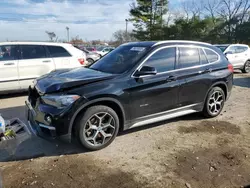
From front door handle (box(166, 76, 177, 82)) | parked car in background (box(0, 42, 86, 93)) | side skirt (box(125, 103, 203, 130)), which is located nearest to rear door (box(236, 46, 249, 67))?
side skirt (box(125, 103, 203, 130))

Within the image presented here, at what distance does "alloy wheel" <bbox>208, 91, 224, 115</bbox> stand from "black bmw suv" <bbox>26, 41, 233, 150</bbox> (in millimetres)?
22

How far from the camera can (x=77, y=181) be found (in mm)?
2949

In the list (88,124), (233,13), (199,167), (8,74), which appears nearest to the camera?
(199,167)

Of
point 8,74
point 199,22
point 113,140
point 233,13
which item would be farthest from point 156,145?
point 233,13

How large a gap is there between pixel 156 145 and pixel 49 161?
Result: 5.68ft

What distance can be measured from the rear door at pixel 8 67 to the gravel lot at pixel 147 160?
3163 millimetres

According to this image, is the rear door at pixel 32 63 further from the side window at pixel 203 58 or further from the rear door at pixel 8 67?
the side window at pixel 203 58

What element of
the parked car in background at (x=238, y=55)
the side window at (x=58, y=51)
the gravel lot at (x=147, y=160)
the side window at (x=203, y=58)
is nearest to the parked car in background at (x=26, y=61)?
the side window at (x=58, y=51)

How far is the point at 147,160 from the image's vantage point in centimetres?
346

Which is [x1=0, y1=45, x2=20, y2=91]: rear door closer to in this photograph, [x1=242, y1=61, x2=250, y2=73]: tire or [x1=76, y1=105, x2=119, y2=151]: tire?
[x1=76, y1=105, x2=119, y2=151]: tire

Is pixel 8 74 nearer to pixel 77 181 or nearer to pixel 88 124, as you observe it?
pixel 88 124

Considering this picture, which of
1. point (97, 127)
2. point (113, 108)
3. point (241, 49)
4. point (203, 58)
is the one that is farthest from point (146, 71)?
point (241, 49)

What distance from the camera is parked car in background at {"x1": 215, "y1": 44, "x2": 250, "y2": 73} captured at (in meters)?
11.8

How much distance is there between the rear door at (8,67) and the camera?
21.6 feet
